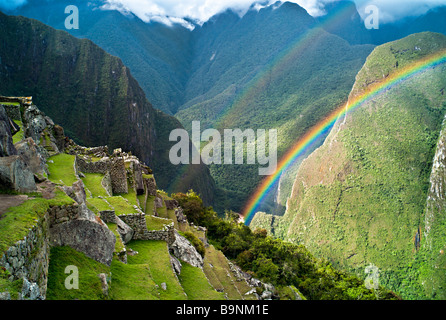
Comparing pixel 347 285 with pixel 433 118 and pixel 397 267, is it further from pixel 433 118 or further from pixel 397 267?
pixel 433 118

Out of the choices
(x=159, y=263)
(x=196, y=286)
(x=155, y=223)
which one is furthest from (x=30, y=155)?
(x=196, y=286)

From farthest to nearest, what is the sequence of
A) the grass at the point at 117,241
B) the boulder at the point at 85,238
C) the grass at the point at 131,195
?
the grass at the point at 131,195, the grass at the point at 117,241, the boulder at the point at 85,238

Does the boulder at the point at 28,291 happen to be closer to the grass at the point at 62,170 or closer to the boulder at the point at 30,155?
the boulder at the point at 30,155

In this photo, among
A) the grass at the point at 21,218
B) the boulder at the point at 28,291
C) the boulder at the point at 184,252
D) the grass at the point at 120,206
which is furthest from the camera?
the boulder at the point at 184,252

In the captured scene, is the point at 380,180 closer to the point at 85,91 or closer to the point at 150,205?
the point at 150,205

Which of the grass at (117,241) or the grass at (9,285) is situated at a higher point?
the grass at (9,285)

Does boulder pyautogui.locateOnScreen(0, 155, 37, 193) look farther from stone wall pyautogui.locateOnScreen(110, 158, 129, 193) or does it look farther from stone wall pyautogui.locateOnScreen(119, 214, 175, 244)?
stone wall pyautogui.locateOnScreen(110, 158, 129, 193)

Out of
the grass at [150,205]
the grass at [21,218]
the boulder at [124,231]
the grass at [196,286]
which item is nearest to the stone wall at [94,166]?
the grass at [150,205]

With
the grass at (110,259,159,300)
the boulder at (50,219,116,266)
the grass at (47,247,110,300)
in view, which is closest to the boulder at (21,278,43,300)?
the grass at (47,247,110,300)

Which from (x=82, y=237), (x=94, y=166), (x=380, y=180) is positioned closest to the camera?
(x=82, y=237)
